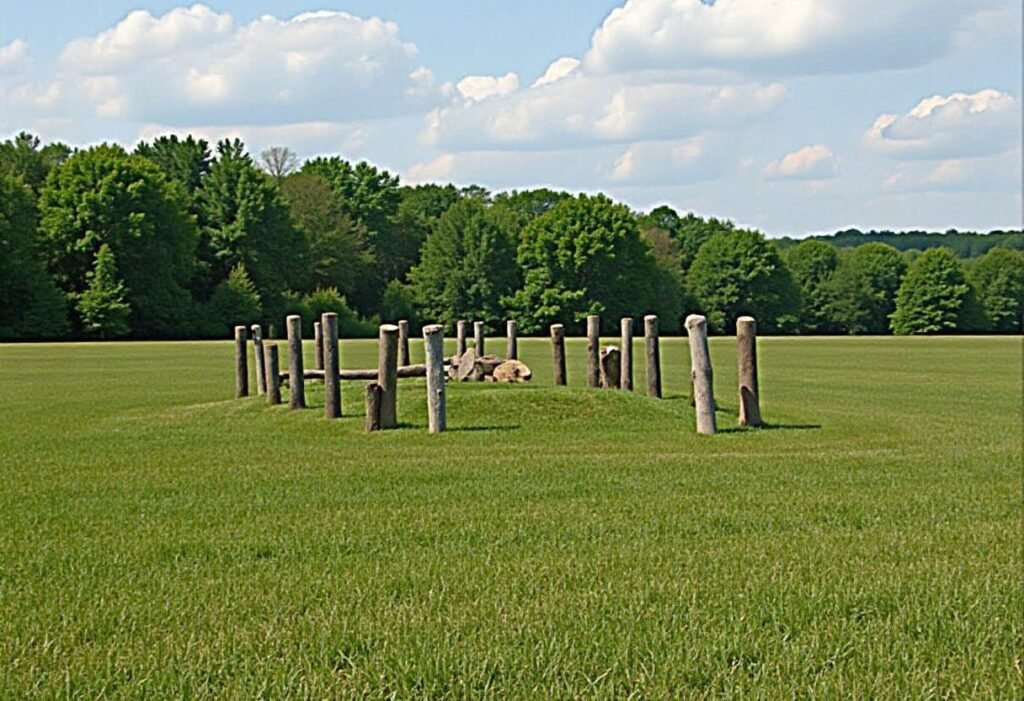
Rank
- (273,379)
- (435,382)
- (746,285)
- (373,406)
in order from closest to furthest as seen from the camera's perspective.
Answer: (435,382)
(373,406)
(273,379)
(746,285)

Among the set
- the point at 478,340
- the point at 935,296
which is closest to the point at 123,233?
the point at 478,340

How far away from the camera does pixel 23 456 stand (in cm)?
1725

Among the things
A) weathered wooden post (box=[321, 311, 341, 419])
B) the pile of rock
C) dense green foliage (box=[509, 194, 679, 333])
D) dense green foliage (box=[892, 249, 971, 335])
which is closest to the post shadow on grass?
weathered wooden post (box=[321, 311, 341, 419])

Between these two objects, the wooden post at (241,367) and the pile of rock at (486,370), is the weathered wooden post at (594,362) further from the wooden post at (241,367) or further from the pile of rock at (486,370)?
the wooden post at (241,367)

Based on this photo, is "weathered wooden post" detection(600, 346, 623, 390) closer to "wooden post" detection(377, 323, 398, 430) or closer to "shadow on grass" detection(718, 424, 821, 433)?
"shadow on grass" detection(718, 424, 821, 433)

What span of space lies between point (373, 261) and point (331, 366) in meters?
86.3

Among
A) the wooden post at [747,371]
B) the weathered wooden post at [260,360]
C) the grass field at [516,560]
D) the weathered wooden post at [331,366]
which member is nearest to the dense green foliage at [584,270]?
the weathered wooden post at [260,360]

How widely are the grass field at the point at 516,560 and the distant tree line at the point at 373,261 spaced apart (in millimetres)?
65432

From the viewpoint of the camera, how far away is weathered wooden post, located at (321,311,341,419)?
2145 centimetres

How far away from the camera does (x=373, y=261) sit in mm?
107188

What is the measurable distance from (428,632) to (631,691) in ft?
4.66

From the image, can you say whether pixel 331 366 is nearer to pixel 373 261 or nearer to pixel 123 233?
pixel 123 233

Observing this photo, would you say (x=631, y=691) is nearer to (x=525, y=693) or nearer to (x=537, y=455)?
(x=525, y=693)

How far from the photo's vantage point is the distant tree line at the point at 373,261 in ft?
275
